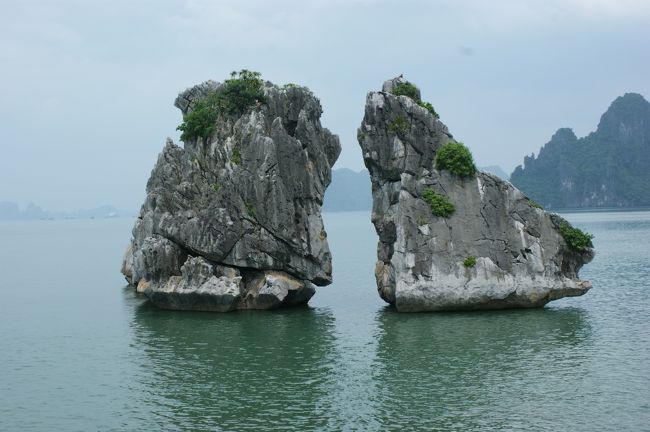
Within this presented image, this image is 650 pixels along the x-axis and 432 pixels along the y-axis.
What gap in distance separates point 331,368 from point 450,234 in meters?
15.8

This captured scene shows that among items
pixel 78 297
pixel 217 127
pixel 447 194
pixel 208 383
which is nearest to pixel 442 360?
pixel 208 383

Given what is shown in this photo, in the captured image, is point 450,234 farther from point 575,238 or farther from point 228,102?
point 228,102

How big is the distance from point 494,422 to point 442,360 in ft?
28.7

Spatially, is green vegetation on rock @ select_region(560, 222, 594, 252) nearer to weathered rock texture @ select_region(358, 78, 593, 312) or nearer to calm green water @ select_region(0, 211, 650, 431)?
weathered rock texture @ select_region(358, 78, 593, 312)

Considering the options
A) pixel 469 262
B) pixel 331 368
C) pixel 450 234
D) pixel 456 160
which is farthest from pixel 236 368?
pixel 456 160

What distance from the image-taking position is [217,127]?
50.9 metres

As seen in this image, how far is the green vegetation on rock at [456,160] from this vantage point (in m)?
45.5

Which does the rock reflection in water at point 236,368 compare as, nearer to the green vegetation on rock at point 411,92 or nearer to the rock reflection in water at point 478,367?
the rock reflection in water at point 478,367

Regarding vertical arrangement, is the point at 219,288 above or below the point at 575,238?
below

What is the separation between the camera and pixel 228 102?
5131 centimetres

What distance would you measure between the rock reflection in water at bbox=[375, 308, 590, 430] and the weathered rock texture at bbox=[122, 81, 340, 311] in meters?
8.15

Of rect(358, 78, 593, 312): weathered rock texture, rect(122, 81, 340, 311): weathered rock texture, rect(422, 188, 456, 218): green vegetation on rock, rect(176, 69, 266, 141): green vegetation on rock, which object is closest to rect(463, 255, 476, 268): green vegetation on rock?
rect(358, 78, 593, 312): weathered rock texture

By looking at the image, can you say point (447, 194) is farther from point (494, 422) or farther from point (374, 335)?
point (494, 422)

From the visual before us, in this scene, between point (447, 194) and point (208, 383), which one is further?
point (447, 194)
